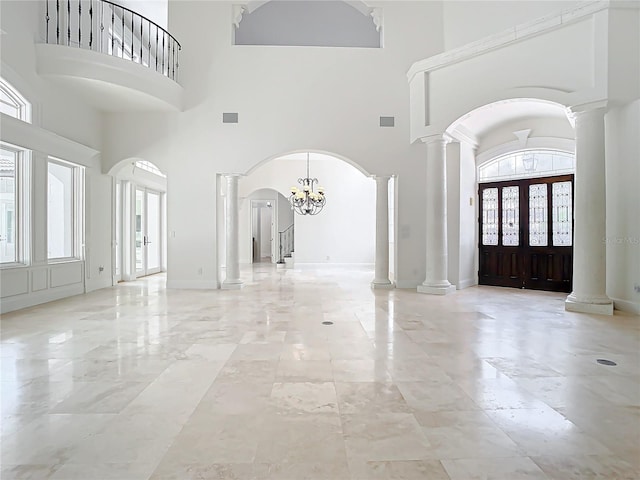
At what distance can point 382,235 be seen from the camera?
898 centimetres

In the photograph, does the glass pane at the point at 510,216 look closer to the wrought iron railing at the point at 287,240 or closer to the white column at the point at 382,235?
the white column at the point at 382,235

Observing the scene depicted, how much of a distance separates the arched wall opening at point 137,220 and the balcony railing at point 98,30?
2.31 metres

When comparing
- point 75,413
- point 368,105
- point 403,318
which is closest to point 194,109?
point 368,105

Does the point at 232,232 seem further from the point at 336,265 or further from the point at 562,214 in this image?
the point at 562,214

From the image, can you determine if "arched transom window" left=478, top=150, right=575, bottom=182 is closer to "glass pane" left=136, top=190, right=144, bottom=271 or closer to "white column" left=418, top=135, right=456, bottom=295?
"white column" left=418, top=135, right=456, bottom=295

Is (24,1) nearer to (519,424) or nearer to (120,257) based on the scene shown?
(120,257)

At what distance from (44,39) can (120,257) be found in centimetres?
486

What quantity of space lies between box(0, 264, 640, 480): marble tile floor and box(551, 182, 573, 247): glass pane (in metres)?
3.17

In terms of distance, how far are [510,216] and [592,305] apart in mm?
3565

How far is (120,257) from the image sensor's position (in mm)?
9750

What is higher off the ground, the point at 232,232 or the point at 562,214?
the point at 562,214

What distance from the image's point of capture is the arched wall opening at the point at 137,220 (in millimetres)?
9352

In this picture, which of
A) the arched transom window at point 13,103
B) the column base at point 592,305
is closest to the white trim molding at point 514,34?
the column base at point 592,305

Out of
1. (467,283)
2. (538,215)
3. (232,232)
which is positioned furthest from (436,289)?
(232,232)
